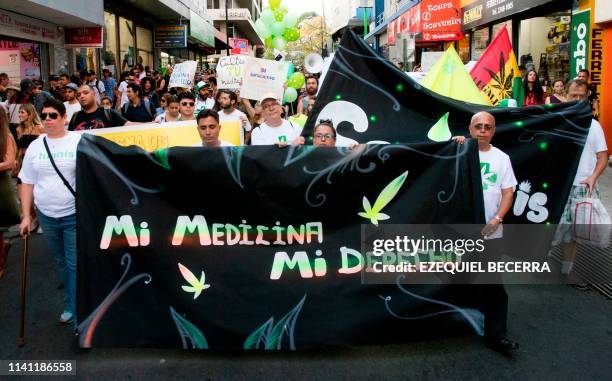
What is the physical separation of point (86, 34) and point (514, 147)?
1717 cm

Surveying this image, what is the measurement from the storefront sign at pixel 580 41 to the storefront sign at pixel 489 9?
1.17 metres

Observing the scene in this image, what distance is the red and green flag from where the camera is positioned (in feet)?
26.2

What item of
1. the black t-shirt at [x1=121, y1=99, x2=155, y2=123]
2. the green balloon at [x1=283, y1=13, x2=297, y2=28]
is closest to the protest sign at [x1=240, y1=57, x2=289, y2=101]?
the black t-shirt at [x1=121, y1=99, x2=155, y2=123]

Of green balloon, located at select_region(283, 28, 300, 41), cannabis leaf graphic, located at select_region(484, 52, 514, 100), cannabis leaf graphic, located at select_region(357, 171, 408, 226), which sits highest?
green balloon, located at select_region(283, 28, 300, 41)

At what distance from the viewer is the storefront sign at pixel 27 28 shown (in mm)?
14945

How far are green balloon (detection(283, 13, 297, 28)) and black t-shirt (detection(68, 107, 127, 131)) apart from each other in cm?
1298

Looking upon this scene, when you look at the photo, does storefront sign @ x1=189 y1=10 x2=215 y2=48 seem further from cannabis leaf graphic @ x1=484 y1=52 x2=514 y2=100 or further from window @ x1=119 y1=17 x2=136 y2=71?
cannabis leaf graphic @ x1=484 y1=52 x2=514 y2=100

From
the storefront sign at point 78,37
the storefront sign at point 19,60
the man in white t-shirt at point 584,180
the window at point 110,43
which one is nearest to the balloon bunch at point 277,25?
the storefront sign at point 78,37

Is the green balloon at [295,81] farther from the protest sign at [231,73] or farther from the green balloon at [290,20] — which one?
the green balloon at [290,20]

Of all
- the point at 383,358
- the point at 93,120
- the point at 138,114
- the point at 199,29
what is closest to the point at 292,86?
the point at 138,114

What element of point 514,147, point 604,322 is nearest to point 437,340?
point 604,322

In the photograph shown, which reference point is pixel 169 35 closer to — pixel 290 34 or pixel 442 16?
pixel 290 34

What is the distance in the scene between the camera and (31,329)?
4.54 metres

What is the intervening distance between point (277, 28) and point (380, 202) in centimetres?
1543
